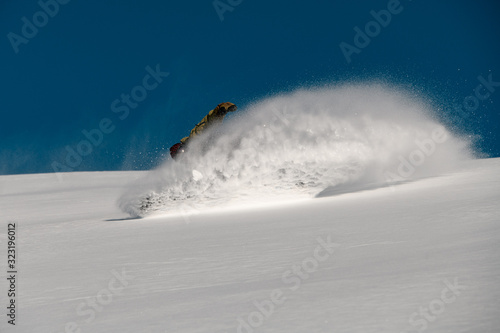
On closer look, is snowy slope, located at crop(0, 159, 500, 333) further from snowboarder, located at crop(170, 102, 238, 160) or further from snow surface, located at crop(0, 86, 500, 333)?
snowboarder, located at crop(170, 102, 238, 160)

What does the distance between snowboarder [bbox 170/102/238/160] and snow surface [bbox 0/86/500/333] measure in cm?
35

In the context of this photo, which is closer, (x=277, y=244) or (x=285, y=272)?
(x=285, y=272)

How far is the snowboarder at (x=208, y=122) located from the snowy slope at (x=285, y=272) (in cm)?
359

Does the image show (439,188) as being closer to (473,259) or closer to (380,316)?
(473,259)

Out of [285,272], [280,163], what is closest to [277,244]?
[285,272]

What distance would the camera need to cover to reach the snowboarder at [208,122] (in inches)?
418

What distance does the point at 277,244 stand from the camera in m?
5.16

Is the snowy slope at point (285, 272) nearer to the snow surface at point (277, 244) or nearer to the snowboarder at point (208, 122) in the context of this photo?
the snow surface at point (277, 244)

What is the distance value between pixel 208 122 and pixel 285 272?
728 centimetres

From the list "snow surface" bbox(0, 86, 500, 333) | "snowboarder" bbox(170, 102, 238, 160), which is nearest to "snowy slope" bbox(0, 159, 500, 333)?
"snow surface" bbox(0, 86, 500, 333)

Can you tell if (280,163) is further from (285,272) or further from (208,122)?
(285,272)

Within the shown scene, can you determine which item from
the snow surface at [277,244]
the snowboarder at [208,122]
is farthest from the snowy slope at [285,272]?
the snowboarder at [208,122]

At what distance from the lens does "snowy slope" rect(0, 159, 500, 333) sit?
9.29ft

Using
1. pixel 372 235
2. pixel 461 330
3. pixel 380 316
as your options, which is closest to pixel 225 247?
pixel 372 235
